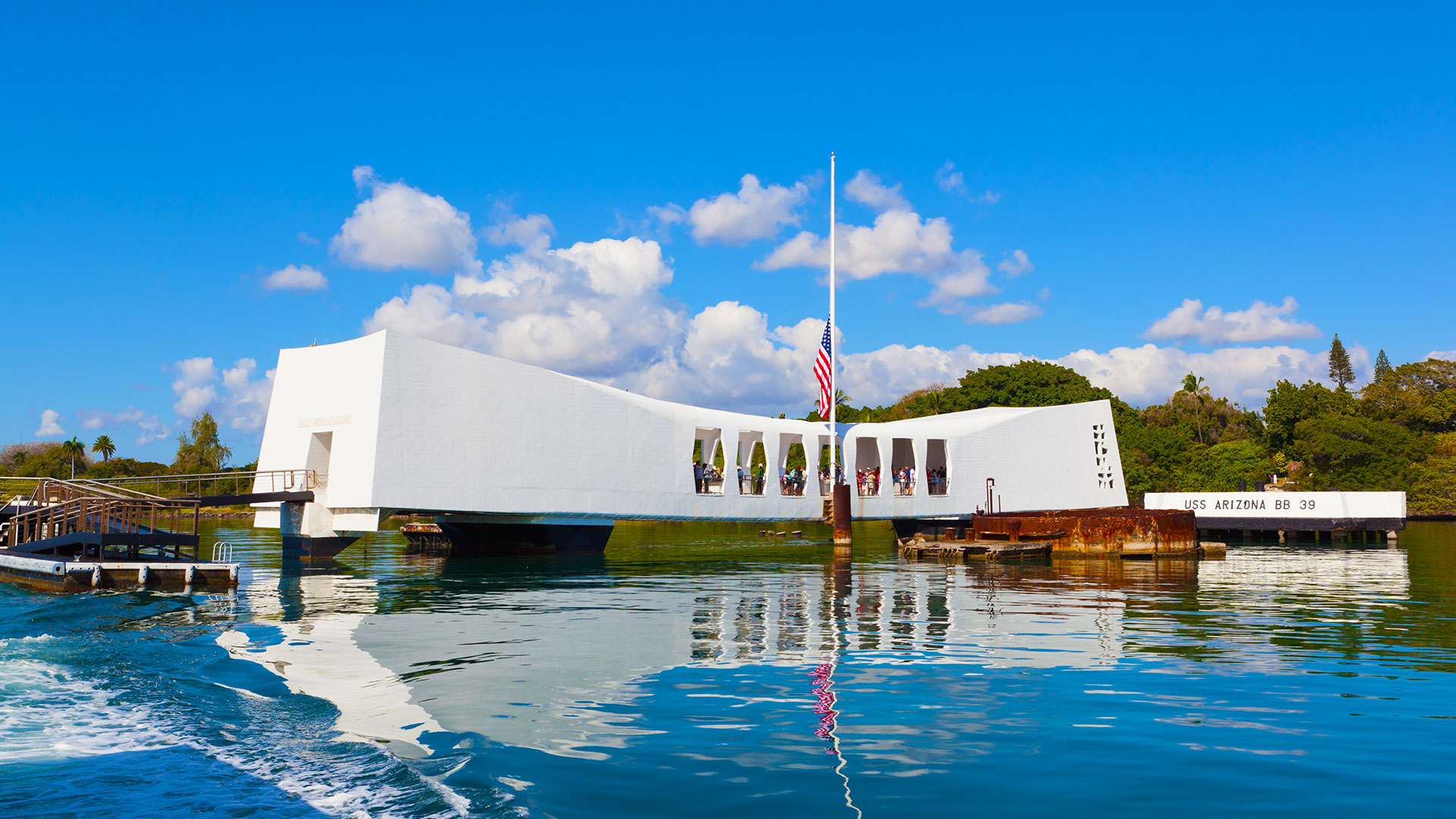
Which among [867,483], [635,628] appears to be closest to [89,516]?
[635,628]

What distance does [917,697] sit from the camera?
7.62 m

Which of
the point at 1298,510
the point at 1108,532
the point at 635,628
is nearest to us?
the point at 635,628

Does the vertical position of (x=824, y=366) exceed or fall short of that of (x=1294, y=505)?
it exceeds it

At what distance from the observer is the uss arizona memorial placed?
23797 mm

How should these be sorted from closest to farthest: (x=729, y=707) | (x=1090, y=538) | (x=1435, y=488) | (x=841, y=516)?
(x=729, y=707) < (x=1090, y=538) < (x=841, y=516) < (x=1435, y=488)

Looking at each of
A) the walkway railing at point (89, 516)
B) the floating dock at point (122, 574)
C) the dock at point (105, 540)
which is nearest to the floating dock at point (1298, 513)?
the dock at point (105, 540)

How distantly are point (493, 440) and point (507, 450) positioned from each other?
497mm

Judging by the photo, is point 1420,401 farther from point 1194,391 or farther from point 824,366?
point 824,366

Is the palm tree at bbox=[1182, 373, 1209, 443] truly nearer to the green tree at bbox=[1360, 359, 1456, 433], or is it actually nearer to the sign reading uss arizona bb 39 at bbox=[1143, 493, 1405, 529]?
the green tree at bbox=[1360, 359, 1456, 433]

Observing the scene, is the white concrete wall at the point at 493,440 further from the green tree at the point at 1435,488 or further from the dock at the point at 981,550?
the green tree at the point at 1435,488

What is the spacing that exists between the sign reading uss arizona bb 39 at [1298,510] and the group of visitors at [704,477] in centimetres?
1942

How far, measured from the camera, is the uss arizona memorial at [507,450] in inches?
937

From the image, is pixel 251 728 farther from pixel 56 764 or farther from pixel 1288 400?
pixel 1288 400

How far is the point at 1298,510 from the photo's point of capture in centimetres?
3703
